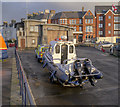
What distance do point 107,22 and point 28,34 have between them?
36.5m

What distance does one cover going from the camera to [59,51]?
14.1 metres

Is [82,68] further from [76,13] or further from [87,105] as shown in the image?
[76,13]

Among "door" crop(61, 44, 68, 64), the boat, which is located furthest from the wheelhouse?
the boat

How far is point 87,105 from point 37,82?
5.13 meters

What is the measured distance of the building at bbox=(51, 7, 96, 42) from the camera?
65562 millimetres

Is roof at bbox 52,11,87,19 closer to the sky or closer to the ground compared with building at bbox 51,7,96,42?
closer to the sky

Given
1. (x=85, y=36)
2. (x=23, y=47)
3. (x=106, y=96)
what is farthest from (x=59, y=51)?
(x=85, y=36)

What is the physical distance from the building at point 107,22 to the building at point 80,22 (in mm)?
3153

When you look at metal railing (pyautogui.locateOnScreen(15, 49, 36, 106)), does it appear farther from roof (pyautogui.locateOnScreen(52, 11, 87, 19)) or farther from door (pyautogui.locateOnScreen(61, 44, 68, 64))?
roof (pyautogui.locateOnScreen(52, 11, 87, 19))

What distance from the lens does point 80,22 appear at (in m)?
67.0

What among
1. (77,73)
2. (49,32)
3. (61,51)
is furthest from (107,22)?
(77,73)

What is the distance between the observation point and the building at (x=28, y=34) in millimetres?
43375

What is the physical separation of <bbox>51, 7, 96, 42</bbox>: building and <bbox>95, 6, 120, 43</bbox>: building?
3153 mm

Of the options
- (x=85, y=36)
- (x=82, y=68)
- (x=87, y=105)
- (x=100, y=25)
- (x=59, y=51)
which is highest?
(x=100, y=25)
